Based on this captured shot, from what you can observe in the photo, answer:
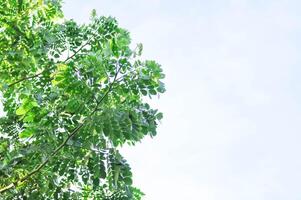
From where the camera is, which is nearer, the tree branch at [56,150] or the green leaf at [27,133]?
the tree branch at [56,150]

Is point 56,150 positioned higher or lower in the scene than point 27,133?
lower

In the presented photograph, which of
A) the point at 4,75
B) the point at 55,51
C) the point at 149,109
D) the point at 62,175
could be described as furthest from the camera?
the point at 55,51

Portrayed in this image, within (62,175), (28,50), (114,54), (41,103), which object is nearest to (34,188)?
(62,175)

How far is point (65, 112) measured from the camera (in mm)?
5883

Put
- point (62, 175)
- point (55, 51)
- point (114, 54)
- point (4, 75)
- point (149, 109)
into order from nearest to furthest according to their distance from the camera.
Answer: point (114, 54) → point (149, 109) → point (62, 175) → point (4, 75) → point (55, 51)

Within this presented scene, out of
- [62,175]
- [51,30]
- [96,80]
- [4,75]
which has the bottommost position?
[62,175]

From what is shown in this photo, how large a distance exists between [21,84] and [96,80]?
2.18m

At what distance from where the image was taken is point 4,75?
6738mm

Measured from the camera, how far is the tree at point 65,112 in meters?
5.34

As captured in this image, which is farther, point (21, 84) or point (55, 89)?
point (21, 84)

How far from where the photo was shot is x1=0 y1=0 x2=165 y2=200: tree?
17.5 feet

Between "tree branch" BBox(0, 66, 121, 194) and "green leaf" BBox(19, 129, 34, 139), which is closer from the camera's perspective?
"tree branch" BBox(0, 66, 121, 194)

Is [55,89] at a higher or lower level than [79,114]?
higher

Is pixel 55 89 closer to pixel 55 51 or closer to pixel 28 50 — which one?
pixel 28 50
